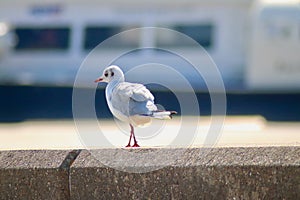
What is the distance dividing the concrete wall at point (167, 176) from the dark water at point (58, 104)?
37.6ft

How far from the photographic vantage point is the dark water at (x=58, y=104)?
1533 cm

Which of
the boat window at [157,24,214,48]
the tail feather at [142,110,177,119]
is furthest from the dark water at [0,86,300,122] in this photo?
the tail feather at [142,110,177,119]

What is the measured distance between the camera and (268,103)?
15656 millimetres

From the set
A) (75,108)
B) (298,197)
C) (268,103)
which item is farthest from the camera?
(268,103)

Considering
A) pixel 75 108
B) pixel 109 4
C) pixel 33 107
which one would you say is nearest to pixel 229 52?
pixel 109 4

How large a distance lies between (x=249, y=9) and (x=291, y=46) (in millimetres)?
2058

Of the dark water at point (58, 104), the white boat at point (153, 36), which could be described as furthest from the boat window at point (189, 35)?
the dark water at point (58, 104)

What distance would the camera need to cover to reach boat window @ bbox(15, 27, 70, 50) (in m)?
18.2

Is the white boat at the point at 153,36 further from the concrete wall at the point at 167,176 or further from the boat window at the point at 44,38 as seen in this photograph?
the concrete wall at the point at 167,176

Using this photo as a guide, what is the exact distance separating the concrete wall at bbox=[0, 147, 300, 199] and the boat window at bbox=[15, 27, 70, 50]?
1474cm

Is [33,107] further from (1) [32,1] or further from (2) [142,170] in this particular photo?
(2) [142,170]

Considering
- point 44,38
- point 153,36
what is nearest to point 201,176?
point 153,36

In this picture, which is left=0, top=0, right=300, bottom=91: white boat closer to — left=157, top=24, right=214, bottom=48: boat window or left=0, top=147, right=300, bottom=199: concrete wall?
left=157, top=24, right=214, bottom=48: boat window

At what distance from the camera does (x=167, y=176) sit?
357cm
